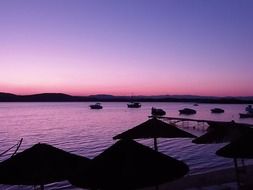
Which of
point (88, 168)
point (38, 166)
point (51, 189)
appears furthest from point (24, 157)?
point (51, 189)

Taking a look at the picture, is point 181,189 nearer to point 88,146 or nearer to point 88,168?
point 88,168

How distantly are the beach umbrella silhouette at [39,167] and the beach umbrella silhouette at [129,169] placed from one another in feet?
1.82

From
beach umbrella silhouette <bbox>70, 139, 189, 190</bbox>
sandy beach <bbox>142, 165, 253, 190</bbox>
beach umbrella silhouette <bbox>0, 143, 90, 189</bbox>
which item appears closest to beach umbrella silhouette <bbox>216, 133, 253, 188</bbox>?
beach umbrella silhouette <bbox>70, 139, 189, 190</bbox>

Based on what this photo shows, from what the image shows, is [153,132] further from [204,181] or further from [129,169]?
[204,181]

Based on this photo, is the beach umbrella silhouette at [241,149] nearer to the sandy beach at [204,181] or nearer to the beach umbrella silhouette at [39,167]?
the beach umbrella silhouette at [39,167]

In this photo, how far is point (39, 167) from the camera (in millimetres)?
6316

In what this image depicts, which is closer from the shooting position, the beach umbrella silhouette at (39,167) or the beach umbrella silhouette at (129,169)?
the beach umbrella silhouette at (129,169)

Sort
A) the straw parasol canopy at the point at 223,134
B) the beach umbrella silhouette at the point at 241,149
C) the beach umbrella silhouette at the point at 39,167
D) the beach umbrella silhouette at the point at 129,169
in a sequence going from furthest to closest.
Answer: the straw parasol canopy at the point at 223,134
the beach umbrella silhouette at the point at 241,149
the beach umbrella silhouette at the point at 39,167
the beach umbrella silhouette at the point at 129,169

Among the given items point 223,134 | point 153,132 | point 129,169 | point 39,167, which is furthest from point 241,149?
point 39,167

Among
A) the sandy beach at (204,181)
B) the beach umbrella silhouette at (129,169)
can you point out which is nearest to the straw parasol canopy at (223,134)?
the sandy beach at (204,181)

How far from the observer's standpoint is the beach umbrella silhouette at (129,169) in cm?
514

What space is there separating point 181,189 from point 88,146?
20.8 metres

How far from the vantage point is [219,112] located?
122m

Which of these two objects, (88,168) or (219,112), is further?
(219,112)
